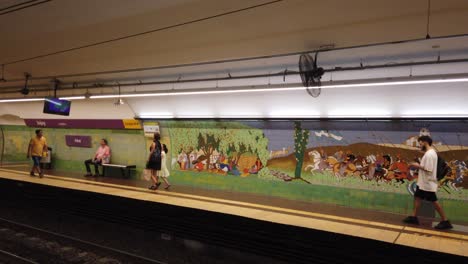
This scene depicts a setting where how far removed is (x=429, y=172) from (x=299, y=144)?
3.20m

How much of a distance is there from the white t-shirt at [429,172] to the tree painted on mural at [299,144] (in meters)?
2.96

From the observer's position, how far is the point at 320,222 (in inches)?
237

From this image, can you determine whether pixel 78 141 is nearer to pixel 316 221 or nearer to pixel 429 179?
pixel 316 221

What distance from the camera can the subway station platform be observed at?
16.3 feet

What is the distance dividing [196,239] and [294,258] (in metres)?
1.98

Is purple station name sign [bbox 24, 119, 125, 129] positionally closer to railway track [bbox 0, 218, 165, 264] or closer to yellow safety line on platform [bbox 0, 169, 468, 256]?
yellow safety line on platform [bbox 0, 169, 468, 256]

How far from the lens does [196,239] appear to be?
6617 millimetres

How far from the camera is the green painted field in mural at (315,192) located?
23.6ft

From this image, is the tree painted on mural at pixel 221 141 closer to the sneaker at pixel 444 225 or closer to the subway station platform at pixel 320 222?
the subway station platform at pixel 320 222

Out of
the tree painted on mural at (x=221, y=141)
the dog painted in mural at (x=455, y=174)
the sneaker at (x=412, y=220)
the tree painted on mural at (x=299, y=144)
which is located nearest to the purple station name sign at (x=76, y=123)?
the tree painted on mural at (x=221, y=141)

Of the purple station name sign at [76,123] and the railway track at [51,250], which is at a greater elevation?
the purple station name sign at [76,123]

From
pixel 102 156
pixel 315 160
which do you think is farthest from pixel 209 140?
pixel 102 156

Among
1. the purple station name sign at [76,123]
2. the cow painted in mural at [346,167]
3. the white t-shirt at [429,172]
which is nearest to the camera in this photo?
the white t-shirt at [429,172]

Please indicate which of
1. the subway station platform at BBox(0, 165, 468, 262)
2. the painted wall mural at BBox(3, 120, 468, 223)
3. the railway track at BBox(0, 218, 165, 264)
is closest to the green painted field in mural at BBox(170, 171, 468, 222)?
the painted wall mural at BBox(3, 120, 468, 223)
